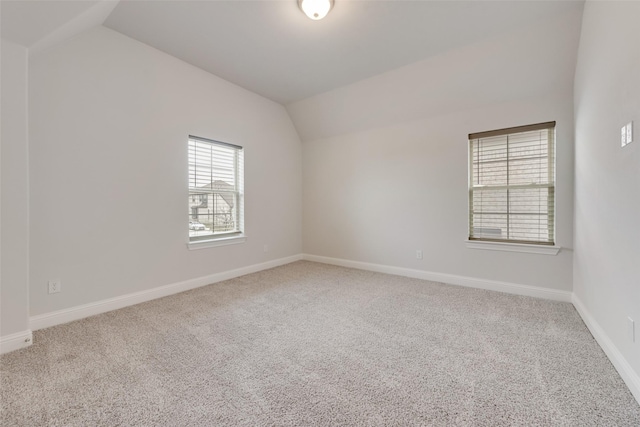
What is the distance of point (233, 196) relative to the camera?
4.09 m

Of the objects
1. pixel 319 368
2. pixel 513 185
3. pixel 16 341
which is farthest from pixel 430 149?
pixel 16 341

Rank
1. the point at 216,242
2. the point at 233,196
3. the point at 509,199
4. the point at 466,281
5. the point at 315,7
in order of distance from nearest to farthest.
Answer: the point at 315,7
the point at 509,199
the point at 466,281
the point at 216,242
the point at 233,196

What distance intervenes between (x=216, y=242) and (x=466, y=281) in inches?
133

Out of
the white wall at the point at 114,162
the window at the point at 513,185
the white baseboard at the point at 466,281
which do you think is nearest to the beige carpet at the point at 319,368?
the white baseboard at the point at 466,281

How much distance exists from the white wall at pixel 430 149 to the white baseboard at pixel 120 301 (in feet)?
6.27

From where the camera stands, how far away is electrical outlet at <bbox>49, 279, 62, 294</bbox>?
94.3 inches

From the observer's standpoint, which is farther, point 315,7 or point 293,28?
point 293,28

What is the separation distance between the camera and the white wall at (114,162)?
7.77 ft

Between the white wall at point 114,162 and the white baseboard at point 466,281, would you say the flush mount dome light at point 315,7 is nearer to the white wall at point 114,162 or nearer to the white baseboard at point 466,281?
the white wall at point 114,162

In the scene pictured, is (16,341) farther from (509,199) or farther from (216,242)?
Answer: (509,199)

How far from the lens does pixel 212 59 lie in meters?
3.25

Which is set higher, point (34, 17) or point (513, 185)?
Answer: point (34, 17)

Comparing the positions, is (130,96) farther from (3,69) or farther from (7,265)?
(7,265)

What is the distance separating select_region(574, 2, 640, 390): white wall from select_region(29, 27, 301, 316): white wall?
3.83 m
